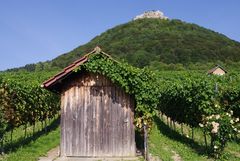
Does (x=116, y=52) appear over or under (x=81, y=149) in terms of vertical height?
over

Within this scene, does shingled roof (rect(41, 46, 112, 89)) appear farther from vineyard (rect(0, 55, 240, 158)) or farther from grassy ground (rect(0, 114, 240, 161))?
grassy ground (rect(0, 114, 240, 161))

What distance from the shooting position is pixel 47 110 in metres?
27.2

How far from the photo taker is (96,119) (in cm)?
1784

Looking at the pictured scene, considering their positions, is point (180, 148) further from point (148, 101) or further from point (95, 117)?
point (95, 117)

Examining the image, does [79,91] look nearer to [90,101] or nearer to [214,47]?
[90,101]

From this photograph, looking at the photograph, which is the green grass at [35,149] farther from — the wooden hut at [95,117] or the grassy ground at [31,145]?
the wooden hut at [95,117]

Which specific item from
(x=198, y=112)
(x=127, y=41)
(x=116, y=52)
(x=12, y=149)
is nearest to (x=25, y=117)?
(x=12, y=149)

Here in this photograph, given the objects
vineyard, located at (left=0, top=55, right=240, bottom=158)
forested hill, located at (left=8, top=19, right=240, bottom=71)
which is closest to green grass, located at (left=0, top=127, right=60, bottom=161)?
vineyard, located at (left=0, top=55, right=240, bottom=158)

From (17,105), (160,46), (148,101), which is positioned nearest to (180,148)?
(148,101)

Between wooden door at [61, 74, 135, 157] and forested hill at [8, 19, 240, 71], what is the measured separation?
188 ft

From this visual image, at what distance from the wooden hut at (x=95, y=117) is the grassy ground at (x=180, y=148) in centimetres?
168

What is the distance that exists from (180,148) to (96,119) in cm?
432

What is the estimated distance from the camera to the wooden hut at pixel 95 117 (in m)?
17.7

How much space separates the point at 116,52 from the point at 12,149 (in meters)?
68.5
